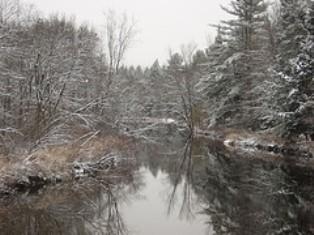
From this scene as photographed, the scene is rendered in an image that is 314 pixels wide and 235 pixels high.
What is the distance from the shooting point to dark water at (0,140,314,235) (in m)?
9.45

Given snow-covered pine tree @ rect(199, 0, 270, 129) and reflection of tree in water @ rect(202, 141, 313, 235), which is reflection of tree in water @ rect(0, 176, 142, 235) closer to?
reflection of tree in water @ rect(202, 141, 313, 235)

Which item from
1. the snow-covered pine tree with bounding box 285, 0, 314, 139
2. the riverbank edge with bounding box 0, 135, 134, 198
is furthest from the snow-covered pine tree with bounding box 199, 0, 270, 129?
the riverbank edge with bounding box 0, 135, 134, 198

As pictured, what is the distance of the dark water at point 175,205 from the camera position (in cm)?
945

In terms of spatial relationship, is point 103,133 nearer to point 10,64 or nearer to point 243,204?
point 10,64

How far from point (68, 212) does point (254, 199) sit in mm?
5424

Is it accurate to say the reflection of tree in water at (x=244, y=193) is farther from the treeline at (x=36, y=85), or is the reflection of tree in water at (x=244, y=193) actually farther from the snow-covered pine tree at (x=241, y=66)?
the snow-covered pine tree at (x=241, y=66)

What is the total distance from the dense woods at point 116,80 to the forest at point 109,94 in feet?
0.20

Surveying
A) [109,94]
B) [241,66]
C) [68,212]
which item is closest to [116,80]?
[109,94]

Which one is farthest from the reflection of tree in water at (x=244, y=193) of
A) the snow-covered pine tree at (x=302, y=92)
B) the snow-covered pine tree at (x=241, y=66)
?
the snow-covered pine tree at (x=241, y=66)

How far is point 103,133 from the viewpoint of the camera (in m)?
21.6

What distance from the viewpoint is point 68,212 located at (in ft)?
34.9

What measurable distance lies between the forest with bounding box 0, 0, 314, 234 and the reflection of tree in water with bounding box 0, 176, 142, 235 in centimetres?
98

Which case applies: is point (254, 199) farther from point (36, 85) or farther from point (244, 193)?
point (36, 85)

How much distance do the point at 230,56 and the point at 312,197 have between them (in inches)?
895
